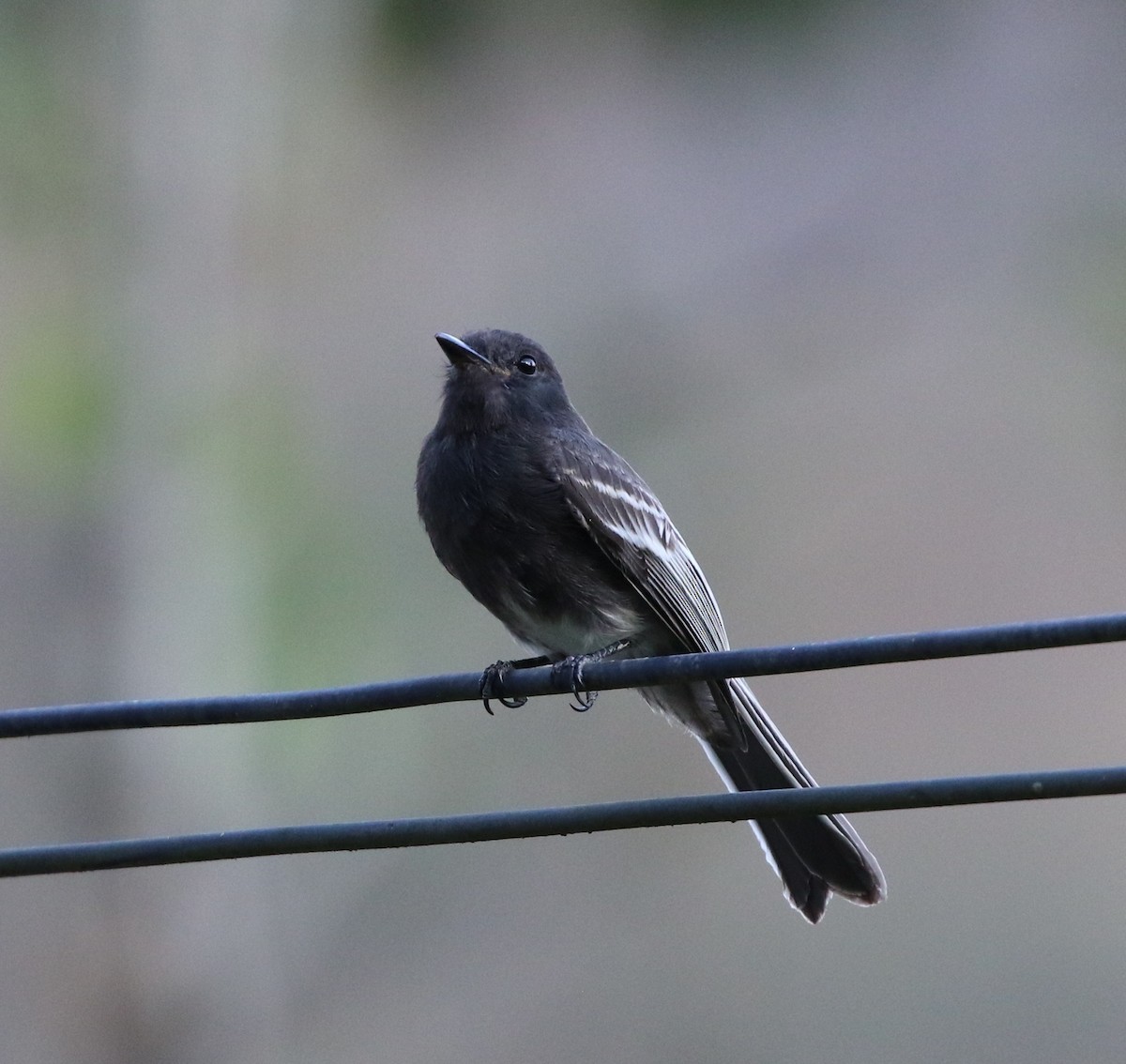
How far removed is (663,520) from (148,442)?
8.69m

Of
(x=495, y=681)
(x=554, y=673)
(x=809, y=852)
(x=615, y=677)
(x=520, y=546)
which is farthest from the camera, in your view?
(x=520, y=546)

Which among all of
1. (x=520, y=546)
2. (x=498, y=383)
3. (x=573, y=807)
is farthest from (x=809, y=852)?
(x=498, y=383)

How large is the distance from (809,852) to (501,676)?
4.34ft

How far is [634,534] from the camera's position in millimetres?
5719

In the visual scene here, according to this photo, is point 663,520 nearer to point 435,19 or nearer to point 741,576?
point 741,576

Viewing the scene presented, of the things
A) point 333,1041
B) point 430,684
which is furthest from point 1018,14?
point 430,684

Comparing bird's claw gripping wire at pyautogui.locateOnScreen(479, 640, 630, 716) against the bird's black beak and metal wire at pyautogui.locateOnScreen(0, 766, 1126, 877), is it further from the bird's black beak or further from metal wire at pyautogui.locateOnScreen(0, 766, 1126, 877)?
the bird's black beak

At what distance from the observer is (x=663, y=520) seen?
6.10 meters

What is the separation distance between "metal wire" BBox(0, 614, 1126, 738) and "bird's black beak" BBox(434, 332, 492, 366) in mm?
2311

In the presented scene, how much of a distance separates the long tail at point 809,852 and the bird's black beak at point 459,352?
5.17 ft

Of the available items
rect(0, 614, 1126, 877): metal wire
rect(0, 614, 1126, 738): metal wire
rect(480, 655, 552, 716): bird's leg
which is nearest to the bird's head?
rect(480, 655, 552, 716): bird's leg

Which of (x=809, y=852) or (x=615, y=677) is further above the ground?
(x=615, y=677)

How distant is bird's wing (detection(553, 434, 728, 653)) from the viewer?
562 cm

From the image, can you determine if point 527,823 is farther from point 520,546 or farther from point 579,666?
point 520,546
